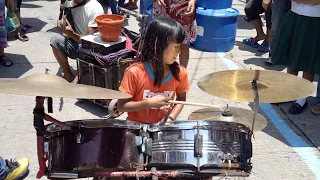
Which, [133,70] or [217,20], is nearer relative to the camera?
[133,70]

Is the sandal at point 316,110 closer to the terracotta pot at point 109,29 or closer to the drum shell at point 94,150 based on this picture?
the terracotta pot at point 109,29

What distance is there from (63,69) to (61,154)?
2870 millimetres

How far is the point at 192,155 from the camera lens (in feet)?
7.56

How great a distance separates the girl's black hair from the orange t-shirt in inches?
1.6

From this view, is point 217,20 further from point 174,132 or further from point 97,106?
point 174,132

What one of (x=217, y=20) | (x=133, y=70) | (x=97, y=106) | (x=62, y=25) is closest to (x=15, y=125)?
(x=97, y=106)

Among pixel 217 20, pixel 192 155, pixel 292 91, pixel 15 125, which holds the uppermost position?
pixel 292 91

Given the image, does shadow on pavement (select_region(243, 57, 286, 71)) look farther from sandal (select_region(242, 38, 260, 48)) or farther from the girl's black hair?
the girl's black hair

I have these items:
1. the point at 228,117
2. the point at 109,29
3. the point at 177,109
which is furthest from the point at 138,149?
the point at 109,29

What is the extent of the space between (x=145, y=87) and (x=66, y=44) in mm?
2538

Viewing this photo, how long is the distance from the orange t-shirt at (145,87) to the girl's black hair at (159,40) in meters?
0.04

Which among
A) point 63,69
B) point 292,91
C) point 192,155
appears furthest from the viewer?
point 63,69

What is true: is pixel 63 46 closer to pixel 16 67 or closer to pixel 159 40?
pixel 16 67

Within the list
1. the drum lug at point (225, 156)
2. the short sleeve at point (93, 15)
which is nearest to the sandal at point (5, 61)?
the short sleeve at point (93, 15)
